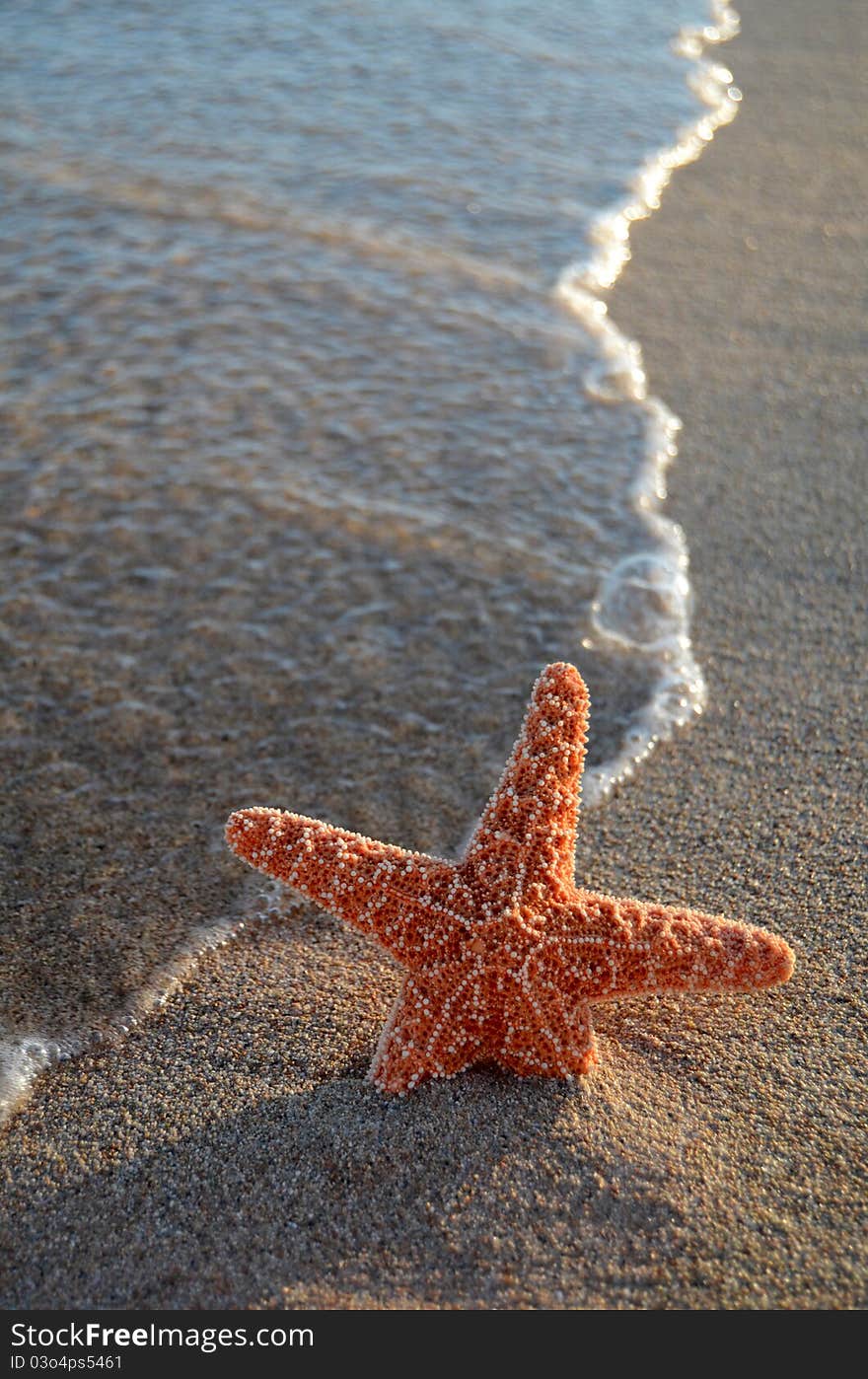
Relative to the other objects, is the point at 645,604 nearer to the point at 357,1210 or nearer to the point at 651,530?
the point at 651,530

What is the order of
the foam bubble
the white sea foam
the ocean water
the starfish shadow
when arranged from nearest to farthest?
the starfish shadow
the ocean water
the white sea foam
the foam bubble

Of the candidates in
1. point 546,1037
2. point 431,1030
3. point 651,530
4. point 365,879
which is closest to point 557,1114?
point 546,1037

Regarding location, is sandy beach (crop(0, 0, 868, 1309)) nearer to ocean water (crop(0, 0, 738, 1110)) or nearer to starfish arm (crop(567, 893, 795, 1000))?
ocean water (crop(0, 0, 738, 1110))

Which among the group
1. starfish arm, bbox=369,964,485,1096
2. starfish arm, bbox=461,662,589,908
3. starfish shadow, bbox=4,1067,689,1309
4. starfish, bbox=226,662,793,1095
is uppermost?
starfish arm, bbox=461,662,589,908

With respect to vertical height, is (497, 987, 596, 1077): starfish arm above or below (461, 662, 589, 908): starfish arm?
below

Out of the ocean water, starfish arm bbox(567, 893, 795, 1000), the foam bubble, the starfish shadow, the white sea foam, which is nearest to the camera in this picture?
the starfish shadow

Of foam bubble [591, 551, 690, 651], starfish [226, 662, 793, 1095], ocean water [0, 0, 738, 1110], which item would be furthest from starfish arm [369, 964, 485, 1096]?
foam bubble [591, 551, 690, 651]
